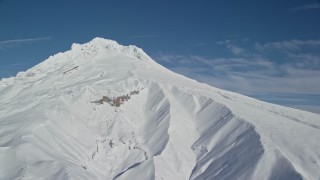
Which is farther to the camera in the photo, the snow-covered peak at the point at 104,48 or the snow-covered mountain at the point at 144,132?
the snow-covered peak at the point at 104,48

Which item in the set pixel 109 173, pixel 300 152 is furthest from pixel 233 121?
pixel 109 173

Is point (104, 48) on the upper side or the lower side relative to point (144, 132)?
upper

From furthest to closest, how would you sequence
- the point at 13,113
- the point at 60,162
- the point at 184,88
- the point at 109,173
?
the point at 184,88
the point at 13,113
the point at 109,173
the point at 60,162

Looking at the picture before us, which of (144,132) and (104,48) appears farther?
(104,48)

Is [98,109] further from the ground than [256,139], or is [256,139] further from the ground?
[98,109]

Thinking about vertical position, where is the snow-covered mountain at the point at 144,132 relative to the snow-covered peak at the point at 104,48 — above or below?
below

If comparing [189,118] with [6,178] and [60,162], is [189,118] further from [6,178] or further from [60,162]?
[6,178]

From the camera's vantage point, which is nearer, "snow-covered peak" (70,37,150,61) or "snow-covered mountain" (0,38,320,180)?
"snow-covered mountain" (0,38,320,180)

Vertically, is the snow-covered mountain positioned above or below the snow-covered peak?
below
